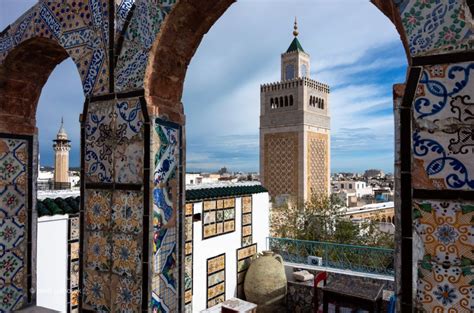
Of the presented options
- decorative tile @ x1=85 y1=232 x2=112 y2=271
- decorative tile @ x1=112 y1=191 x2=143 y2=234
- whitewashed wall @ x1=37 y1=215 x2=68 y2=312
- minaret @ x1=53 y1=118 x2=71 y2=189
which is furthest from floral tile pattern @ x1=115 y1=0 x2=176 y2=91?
minaret @ x1=53 y1=118 x2=71 y2=189

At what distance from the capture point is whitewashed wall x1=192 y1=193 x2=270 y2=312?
4.88m

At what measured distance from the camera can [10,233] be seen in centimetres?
199

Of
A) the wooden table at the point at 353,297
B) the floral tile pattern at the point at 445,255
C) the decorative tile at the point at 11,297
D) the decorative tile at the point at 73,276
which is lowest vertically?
the wooden table at the point at 353,297

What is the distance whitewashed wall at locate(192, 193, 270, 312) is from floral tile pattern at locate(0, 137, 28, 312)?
2.92m

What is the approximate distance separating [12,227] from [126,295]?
3.32ft

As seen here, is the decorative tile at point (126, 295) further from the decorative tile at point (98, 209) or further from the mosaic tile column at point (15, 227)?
the mosaic tile column at point (15, 227)

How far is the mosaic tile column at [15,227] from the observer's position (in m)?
1.97

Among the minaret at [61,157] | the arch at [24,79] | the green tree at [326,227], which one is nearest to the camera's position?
the arch at [24,79]

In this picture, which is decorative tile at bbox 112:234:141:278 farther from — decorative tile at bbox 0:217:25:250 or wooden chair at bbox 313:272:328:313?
wooden chair at bbox 313:272:328:313

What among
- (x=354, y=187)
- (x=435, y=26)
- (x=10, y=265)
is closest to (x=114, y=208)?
(x=10, y=265)

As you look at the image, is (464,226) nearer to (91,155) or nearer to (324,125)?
(91,155)

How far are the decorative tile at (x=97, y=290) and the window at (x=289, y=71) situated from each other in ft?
56.1

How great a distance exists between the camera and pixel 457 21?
93cm

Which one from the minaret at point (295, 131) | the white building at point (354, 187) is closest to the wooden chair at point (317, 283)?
the minaret at point (295, 131)
